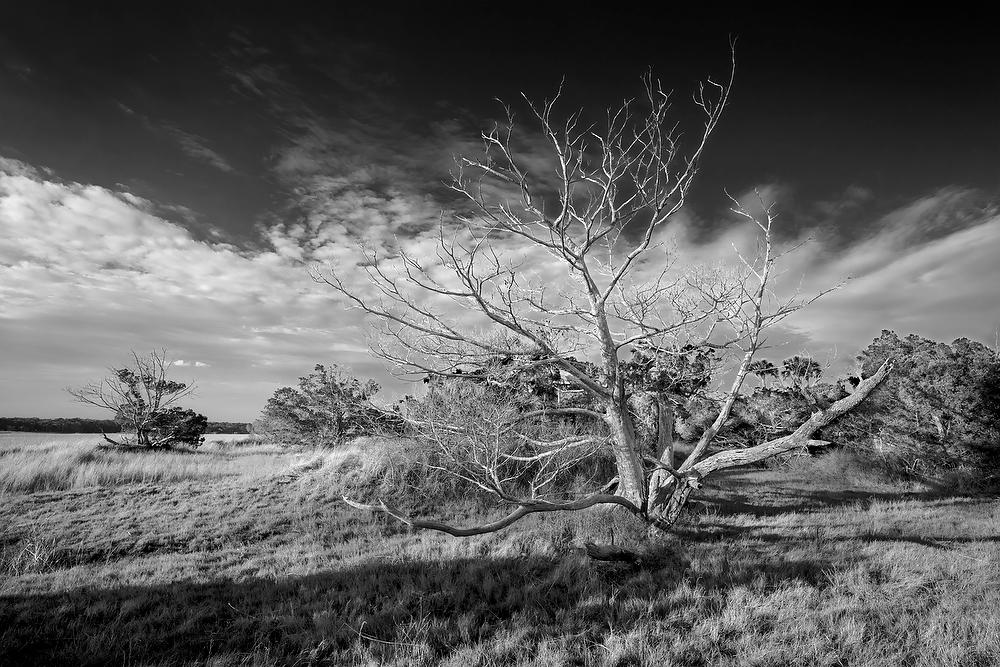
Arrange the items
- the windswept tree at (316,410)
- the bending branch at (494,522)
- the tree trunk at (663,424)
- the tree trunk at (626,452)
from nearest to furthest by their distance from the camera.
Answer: the bending branch at (494,522)
the tree trunk at (626,452)
the tree trunk at (663,424)
the windswept tree at (316,410)

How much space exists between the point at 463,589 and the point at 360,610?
1.41m

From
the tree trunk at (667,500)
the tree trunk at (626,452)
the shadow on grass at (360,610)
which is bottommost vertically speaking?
the shadow on grass at (360,610)

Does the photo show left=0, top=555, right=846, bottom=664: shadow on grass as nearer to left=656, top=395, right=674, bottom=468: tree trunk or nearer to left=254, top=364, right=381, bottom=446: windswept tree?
left=656, top=395, right=674, bottom=468: tree trunk

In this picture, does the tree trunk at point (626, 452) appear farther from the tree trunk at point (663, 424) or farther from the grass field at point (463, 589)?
the tree trunk at point (663, 424)

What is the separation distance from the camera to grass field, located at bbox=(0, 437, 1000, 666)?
462 centimetres

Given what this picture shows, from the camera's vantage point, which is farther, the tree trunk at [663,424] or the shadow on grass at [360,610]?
the tree trunk at [663,424]

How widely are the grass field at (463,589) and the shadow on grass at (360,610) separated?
0.09 ft

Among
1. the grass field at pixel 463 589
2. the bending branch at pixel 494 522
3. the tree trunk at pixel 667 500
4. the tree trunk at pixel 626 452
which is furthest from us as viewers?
the tree trunk at pixel 667 500

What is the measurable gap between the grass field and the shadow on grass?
0.03 m

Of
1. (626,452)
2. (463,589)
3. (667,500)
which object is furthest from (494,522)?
(667,500)

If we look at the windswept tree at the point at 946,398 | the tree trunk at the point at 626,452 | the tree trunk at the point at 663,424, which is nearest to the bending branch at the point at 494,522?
the tree trunk at the point at 626,452

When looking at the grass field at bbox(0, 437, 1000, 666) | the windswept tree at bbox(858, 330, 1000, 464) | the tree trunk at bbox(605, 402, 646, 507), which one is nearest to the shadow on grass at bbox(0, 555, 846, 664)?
the grass field at bbox(0, 437, 1000, 666)

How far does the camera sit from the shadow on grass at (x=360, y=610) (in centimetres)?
471

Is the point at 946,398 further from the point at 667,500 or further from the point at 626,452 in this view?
the point at 626,452
